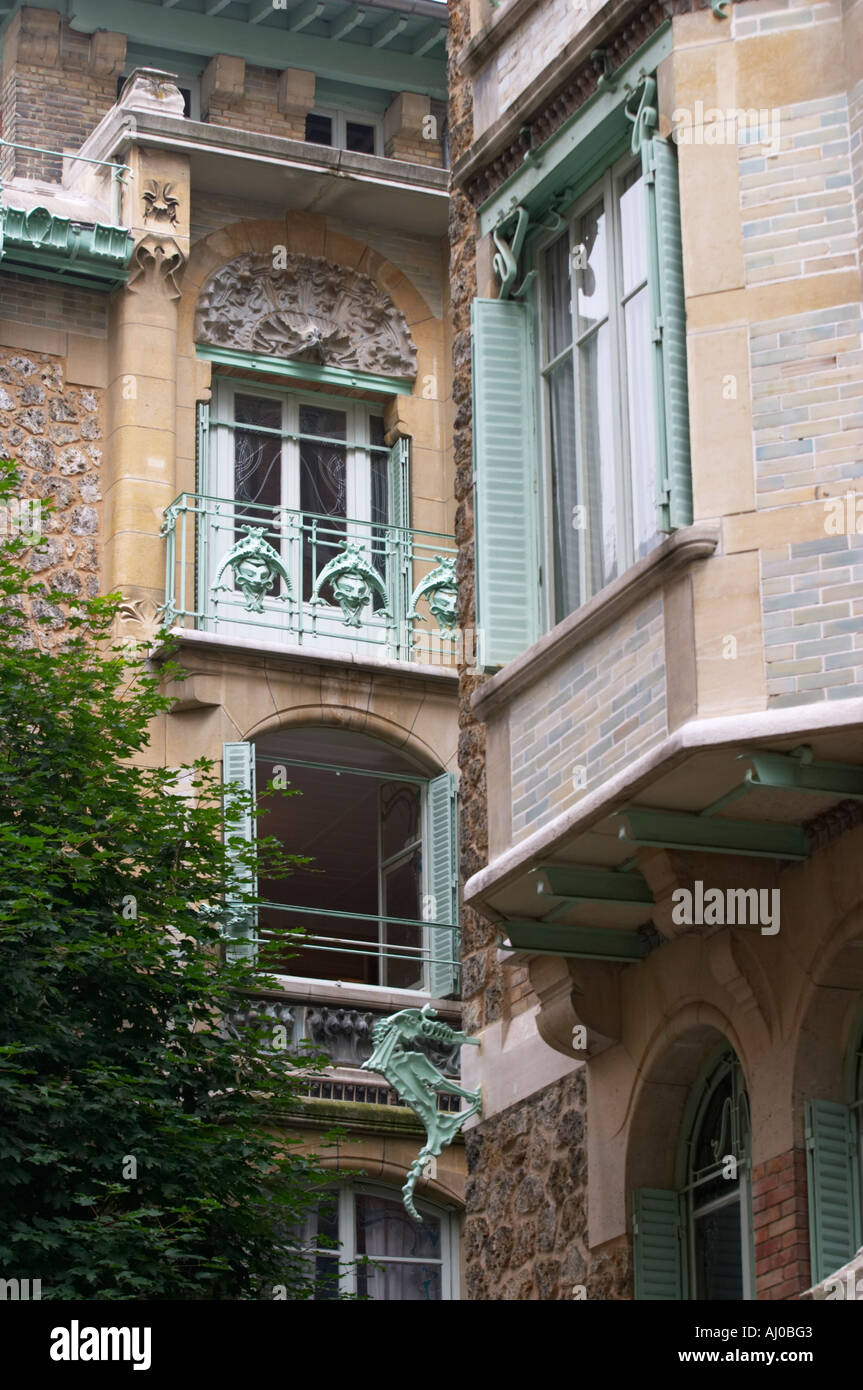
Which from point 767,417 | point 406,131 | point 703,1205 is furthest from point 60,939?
point 406,131

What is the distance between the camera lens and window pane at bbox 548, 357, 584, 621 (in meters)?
15.7

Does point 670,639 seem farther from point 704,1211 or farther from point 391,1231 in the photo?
point 391,1231

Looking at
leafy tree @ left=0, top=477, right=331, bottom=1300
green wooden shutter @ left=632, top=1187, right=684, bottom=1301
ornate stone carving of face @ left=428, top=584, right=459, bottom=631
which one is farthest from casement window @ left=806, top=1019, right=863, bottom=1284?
ornate stone carving of face @ left=428, top=584, right=459, bottom=631

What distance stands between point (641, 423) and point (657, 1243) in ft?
14.3

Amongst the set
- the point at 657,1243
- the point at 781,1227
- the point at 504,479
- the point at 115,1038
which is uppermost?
the point at 504,479

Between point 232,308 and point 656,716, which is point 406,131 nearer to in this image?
point 232,308

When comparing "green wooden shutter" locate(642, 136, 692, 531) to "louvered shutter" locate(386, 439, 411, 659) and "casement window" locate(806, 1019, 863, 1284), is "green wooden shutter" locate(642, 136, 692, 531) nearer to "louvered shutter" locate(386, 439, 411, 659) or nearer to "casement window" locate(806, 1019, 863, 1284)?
"casement window" locate(806, 1019, 863, 1284)

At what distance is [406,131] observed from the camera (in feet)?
105

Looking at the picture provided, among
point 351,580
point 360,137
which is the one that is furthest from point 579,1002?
point 360,137

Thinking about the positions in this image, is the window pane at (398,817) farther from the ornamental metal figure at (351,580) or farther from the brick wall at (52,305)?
the brick wall at (52,305)

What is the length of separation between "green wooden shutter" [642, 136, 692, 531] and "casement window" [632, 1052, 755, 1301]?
3.16 metres

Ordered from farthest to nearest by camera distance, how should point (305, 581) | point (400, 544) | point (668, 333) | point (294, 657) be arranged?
point (400, 544) < point (305, 581) < point (294, 657) < point (668, 333)

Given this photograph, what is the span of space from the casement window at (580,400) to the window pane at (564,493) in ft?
0.04

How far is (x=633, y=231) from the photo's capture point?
50.5ft
